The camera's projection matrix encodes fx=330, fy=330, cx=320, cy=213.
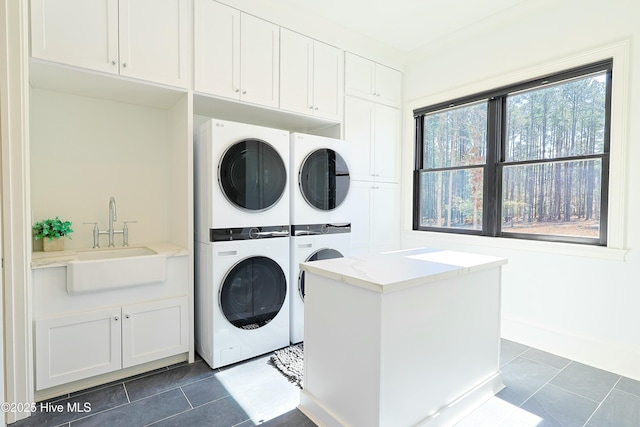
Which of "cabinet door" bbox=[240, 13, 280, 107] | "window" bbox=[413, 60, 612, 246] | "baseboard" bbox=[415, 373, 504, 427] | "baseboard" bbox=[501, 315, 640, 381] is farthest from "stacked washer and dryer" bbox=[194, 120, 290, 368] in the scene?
"baseboard" bbox=[501, 315, 640, 381]

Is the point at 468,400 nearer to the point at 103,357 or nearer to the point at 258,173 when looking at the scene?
the point at 258,173

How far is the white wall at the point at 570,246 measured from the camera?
229 centimetres

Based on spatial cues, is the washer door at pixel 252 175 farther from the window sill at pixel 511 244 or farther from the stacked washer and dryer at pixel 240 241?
the window sill at pixel 511 244

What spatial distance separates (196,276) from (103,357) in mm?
759

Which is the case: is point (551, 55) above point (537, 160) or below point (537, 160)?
above

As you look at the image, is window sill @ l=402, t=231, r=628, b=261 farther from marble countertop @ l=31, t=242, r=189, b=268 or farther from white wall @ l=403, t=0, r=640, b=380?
marble countertop @ l=31, t=242, r=189, b=268

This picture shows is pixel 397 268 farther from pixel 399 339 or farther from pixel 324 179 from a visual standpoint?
pixel 324 179

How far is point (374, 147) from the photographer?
350 centimetres

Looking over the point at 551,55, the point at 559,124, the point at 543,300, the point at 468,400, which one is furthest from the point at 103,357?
the point at 551,55

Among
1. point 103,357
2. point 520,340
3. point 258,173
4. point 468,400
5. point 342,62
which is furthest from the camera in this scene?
point 342,62

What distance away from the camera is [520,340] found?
2836 millimetres

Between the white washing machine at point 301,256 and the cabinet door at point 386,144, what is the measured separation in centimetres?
101

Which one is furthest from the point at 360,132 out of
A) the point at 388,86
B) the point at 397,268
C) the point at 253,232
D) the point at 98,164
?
the point at 98,164

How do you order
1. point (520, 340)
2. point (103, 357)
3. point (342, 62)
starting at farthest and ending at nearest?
point (342, 62) < point (520, 340) < point (103, 357)
